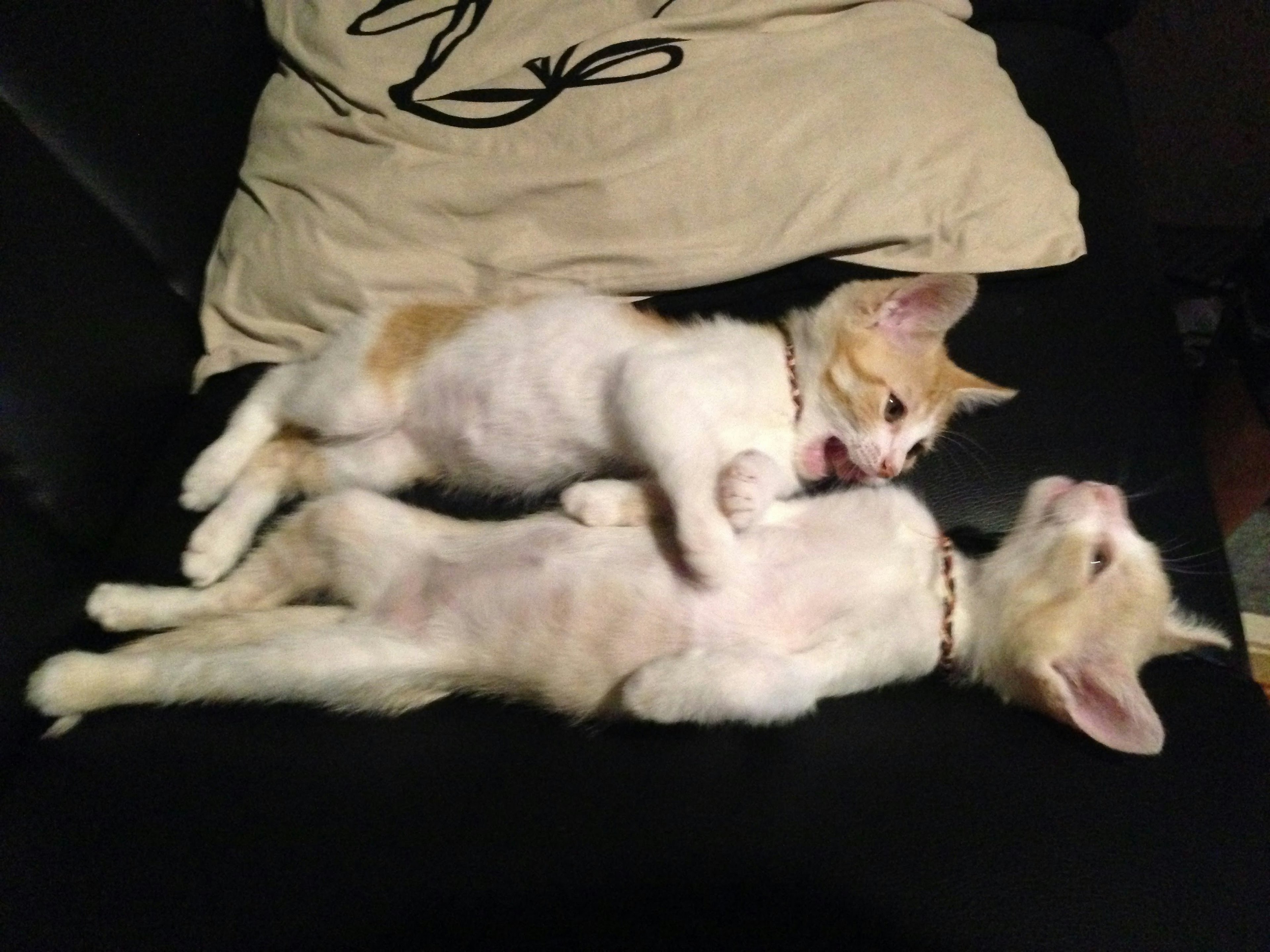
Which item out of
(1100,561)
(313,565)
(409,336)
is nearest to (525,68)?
(409,336)

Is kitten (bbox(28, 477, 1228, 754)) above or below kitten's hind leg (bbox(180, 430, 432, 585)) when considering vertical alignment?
below

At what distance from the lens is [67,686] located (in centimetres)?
93

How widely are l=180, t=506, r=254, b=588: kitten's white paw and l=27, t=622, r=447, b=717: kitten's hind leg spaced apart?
0.13 m

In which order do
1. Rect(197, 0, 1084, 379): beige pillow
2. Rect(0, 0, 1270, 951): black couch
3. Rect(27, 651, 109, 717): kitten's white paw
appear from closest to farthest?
Rect(0, 0, 1270, 951): black couch
Rect(27, 651, 109, 717): kitten's white paw
Rect(197, 0, 1084, 379): beige pillow

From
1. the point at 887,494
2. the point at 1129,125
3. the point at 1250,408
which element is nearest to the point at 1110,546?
the point at 887,494

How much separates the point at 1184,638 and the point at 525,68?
1325 millimetres

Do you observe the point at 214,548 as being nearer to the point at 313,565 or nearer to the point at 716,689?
the point at 313,565

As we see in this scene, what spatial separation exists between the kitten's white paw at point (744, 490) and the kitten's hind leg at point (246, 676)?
0.43 meters

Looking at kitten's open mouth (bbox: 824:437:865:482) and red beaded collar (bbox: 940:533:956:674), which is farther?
kitten's open mouth (bbox: 824:437:865:482)

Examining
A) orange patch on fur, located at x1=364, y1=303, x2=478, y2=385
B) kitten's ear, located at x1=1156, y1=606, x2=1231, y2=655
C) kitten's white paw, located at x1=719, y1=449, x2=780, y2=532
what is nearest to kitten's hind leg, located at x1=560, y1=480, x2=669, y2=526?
kitten's white paw, located at x1=719, y1=449, x2=780, y2=532

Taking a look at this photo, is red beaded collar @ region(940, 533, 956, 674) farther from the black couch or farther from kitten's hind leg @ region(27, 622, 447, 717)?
kitten's hind leg @ region(27, 622, 447, 717)

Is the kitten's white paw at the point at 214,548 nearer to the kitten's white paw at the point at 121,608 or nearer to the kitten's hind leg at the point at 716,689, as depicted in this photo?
the kitten's white paw at the point at 121,608

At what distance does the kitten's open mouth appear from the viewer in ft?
3.96

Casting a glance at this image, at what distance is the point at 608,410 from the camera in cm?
114
